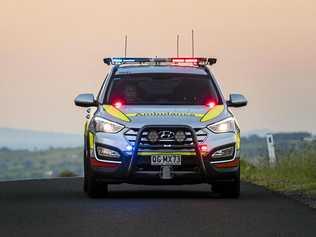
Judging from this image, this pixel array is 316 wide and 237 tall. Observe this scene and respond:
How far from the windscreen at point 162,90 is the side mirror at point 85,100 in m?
0.25

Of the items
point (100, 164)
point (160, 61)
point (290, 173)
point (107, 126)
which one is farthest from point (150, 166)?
point (290, 173)

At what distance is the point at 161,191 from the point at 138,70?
85.7 inches

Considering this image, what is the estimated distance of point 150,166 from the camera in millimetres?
16656

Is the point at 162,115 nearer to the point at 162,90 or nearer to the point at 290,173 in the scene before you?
the point at 162,90

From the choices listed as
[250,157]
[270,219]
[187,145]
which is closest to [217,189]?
[187,145]

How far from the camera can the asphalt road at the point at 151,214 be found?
11914mm

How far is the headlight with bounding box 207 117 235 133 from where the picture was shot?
54.8 ft

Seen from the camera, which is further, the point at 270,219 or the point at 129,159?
the point at 129,159

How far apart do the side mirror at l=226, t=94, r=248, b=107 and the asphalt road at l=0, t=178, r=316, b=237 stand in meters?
1.32

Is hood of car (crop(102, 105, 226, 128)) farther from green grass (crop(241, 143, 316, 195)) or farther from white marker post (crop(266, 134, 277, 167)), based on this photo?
white marker post (crop(266, 134, 277, 167))

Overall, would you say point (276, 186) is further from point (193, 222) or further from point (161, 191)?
point (193, 222)

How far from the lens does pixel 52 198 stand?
1689cm

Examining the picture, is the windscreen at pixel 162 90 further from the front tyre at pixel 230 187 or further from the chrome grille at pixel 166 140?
the front tyre at pixel 230 187

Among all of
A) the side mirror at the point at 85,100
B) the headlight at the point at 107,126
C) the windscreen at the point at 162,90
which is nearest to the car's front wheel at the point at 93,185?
the headlight at the point at 107,126
